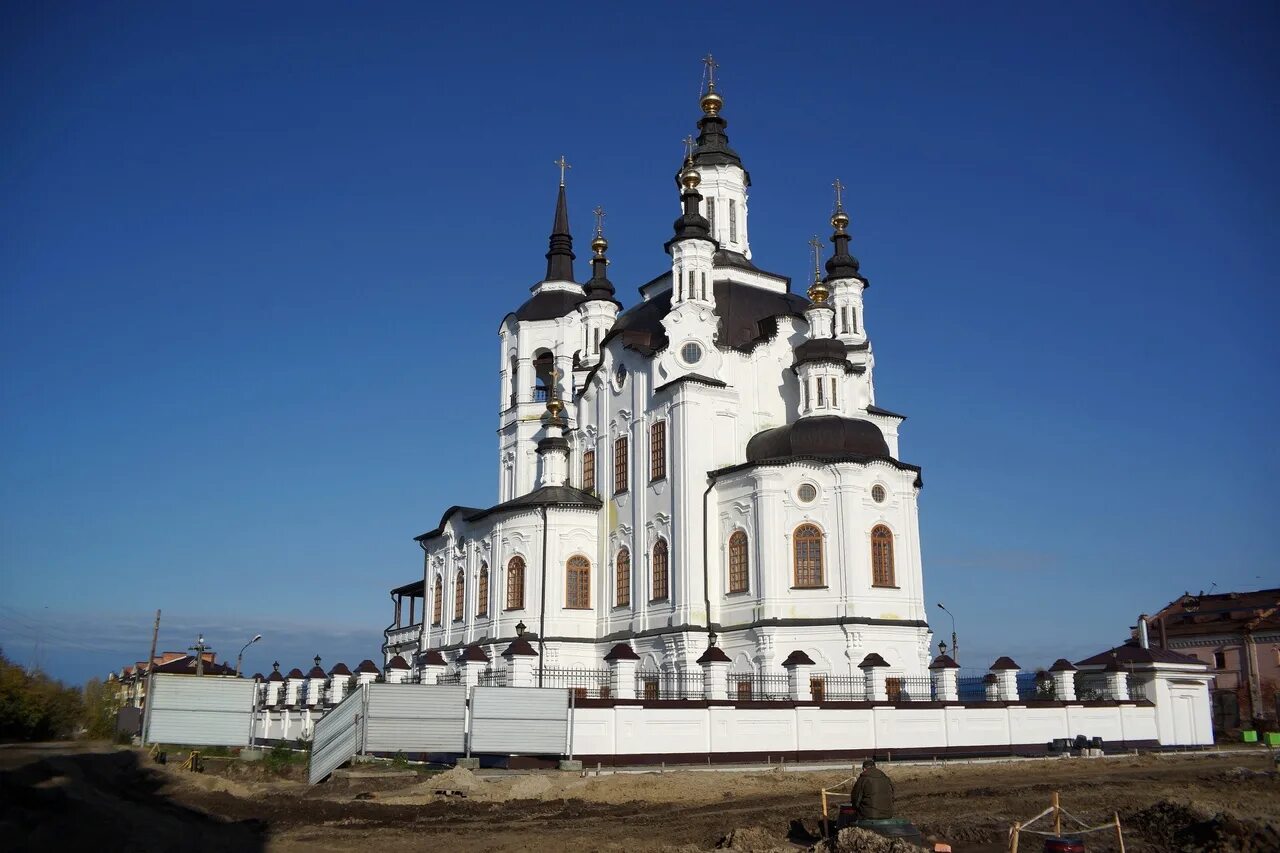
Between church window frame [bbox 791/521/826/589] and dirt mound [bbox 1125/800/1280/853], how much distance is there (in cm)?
1574

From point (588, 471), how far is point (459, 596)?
253 inches

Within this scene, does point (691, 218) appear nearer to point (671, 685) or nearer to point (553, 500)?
point (553, 500)

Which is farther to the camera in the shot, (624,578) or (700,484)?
(624,578)

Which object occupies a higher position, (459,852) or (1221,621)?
(1221,621)

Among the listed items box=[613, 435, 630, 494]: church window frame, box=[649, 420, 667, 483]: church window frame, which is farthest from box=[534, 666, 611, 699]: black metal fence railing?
box=[613, 435, 630, 494]: church window frame

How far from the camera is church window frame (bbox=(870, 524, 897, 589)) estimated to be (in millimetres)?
30500

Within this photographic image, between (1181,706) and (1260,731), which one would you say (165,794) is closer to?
(1181,706)

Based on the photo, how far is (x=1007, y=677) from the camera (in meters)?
27.4

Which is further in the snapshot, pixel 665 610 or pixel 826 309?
pixel 826 309

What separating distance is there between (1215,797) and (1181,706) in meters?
13.7

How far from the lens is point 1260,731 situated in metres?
36.7

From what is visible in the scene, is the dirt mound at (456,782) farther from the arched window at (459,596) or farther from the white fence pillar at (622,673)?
the arched window at (459,596)

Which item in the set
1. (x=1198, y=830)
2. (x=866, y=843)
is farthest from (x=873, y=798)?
(x=1198, y=830)

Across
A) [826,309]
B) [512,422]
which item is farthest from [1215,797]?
[512,422]
